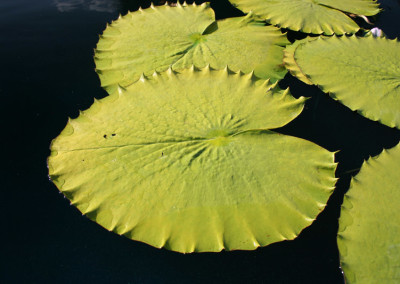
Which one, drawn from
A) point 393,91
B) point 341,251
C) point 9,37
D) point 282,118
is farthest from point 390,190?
point 9,37

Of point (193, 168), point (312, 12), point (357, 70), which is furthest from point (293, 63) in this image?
point (193, 168)

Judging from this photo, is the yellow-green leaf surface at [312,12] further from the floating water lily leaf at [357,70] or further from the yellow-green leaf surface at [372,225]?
the yellow-green leaf surface at [372,225]

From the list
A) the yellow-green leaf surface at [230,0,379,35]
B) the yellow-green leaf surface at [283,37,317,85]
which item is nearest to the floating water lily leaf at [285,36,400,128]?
the yellow-green leaf surface at [283,37,317,85]

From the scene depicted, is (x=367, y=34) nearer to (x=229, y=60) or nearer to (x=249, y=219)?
(x=229, y=60)

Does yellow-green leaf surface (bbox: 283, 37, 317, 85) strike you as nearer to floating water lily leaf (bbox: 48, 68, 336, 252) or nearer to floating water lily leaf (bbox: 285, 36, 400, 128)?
floating water lily leaf (bbox: 285, 36, 400, 128)

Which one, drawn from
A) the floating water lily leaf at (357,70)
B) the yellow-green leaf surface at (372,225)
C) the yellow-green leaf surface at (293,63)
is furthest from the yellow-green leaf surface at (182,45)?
the yellow-green leaf surface at (372,225)
